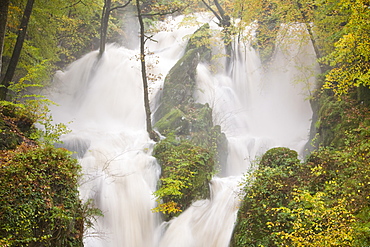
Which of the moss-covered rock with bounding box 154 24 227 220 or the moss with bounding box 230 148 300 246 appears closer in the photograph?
the moss with bounding box 230 148 300 246

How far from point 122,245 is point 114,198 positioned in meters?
1.49

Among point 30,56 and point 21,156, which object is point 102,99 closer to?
point 30,56

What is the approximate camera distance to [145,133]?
530 inches

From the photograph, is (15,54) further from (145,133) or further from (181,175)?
(145,133)

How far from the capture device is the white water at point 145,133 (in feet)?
28.1

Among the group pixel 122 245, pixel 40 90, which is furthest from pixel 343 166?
pixel 40 90

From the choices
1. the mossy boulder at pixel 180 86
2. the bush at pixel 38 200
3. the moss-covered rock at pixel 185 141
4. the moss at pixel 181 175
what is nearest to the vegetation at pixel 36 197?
the bush at pixel 38 200

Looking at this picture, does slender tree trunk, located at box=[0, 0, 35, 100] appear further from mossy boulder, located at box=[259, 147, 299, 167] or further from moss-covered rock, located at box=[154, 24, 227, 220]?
mossy boulder, located at box=[259, 147, 299, 167]

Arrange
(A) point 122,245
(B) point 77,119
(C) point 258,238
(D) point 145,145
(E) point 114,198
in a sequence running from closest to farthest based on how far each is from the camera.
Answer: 1. (C) point 258,238
2. (A) point 122,245
3. (E) point 114,198
4. (D) point 145,145
5. (B) point 77,119

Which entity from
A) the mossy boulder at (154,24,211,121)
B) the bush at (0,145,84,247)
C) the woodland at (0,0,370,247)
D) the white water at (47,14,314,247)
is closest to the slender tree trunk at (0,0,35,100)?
the woodland at (0,0,370,247)

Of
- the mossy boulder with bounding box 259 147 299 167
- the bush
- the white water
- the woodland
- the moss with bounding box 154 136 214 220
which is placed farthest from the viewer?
the moss with bounding box 154 136 214 220

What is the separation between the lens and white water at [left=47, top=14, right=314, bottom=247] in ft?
28.1

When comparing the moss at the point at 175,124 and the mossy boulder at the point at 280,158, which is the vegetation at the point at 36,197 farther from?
the moss at the point at 175,124

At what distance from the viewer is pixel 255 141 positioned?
15391 millimetres
